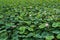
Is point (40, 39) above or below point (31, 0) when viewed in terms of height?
below

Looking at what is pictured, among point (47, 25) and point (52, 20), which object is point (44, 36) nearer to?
point (47, 25)

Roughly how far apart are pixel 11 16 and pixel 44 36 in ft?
2.82

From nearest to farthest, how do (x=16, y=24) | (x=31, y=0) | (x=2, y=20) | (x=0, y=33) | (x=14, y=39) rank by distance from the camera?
1. (x=14, y=39)
2. (x=0, y=33)
3. (x=16, y=24)
4. (x=2, y=20)
5. (x=31, y=0)

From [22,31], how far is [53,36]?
37cm

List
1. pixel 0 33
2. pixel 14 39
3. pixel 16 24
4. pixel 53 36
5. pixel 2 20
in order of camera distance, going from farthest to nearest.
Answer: pixel 2 20 → pixel 16 24 → pixel 0 33 → pixel 14 39 → pixel 53 36

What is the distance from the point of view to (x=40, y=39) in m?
2.04

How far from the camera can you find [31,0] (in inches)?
185

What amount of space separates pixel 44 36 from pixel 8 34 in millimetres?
477

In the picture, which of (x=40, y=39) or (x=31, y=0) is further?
(x=31, y=0)

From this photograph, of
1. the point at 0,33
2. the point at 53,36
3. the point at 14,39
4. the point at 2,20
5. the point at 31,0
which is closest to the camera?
the point at 53,36

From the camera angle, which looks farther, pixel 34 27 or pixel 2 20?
pixel 2 20

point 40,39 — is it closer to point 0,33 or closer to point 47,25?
point 47,25

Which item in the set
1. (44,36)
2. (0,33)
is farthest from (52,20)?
(0,33)

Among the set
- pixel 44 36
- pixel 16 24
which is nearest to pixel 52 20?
pixel 44 36
